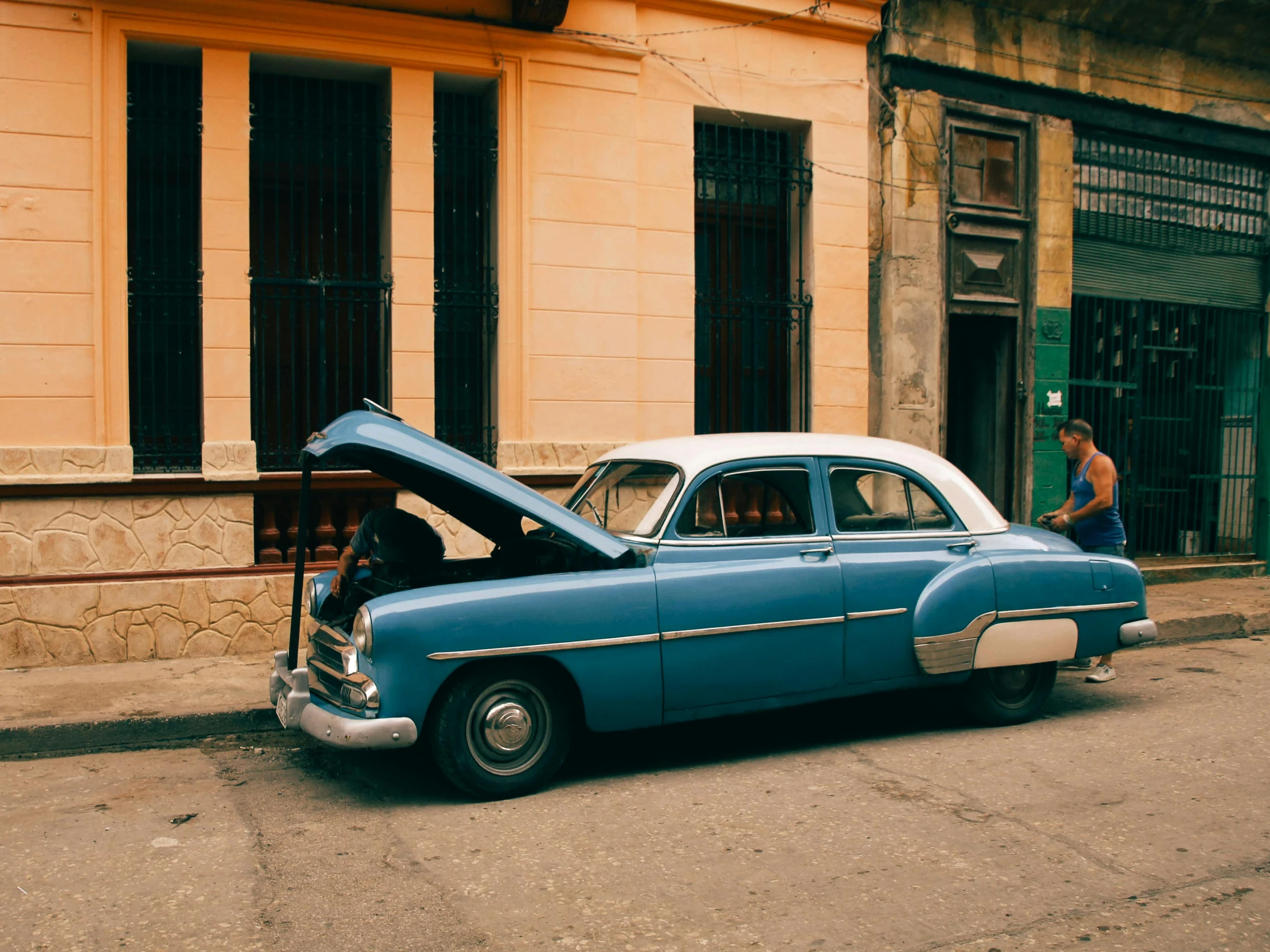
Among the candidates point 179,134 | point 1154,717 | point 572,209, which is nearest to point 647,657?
point 1154,717

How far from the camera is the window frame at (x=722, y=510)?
507cm

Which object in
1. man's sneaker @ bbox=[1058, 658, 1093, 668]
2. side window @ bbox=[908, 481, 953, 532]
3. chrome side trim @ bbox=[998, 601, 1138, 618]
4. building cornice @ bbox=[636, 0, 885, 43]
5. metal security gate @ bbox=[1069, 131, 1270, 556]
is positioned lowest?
man's sneaker @ bbox=[1058, 658, 1093, 668]

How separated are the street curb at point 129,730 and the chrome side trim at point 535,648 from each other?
2037 mm

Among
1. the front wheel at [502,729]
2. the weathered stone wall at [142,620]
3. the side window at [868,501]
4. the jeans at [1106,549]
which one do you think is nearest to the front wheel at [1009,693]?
the side window at [868,501]

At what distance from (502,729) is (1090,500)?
4469 mm

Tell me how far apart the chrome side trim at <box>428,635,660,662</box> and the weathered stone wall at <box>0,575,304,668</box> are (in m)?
3.64

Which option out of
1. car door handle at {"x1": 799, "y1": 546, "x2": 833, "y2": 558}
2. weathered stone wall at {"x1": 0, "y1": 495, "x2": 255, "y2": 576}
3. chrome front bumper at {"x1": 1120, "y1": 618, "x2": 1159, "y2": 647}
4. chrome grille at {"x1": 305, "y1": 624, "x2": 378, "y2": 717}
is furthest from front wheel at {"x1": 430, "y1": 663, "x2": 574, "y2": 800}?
weathered stone wall at {"x1": 0, "y1": 495, "x2": 255, "y2": 576}

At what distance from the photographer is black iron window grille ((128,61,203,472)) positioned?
774 centimetres

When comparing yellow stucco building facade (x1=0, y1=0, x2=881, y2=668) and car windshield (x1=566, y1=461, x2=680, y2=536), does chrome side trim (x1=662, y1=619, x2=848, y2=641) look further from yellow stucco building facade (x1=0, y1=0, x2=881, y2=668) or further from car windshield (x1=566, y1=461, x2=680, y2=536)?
yellow stucco building facade (x1=0, y1=0, x2=881, y2=668)

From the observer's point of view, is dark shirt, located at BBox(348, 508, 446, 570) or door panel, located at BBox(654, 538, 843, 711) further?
dark shirt, located at BBox(348, 508, 446, 570)

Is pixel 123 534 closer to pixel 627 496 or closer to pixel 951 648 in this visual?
pixel 627 496

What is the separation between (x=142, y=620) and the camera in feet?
24.2

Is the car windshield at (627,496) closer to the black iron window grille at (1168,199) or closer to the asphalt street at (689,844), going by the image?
the asphalt street at (689,844)

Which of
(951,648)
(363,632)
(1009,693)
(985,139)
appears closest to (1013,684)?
(1009,693)
